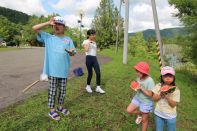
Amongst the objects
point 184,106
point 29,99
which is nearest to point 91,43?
point 29,99

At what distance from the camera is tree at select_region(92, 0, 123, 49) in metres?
56.9

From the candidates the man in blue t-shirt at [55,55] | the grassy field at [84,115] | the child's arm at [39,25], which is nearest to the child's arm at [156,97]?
the grassy field at [84,115]

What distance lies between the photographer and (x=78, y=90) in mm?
9578

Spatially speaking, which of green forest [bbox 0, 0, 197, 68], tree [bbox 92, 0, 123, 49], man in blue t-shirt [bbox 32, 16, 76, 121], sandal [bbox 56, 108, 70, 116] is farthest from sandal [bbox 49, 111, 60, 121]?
tree [bbox 92, 0, 123, 49]

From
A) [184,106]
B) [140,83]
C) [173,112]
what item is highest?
[140,83]

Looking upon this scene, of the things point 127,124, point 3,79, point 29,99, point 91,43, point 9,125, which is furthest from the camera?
point 3,79

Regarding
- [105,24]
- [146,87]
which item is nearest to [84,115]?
[146,87]

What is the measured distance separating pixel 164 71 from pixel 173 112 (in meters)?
0.74

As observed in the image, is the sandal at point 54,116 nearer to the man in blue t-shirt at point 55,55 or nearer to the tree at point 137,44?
the man in blue t-shirt at point 55,55

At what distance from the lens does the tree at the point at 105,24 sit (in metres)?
56.9

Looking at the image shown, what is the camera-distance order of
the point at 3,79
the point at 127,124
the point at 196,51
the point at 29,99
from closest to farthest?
the point at 127,124 → the point at 29,99 → the point at 3,79 → the point at 196,51

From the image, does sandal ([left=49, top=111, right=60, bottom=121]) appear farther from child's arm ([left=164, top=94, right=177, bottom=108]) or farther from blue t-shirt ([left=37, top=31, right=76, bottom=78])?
child's arm ([left=164, top=94, right=177, bottom=108])

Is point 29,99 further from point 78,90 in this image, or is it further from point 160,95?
point 160,95

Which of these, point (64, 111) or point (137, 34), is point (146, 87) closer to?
point (64, 111)
